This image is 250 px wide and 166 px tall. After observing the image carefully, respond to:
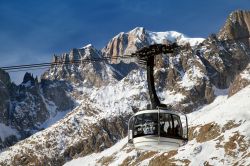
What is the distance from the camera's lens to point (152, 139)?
41781 mm

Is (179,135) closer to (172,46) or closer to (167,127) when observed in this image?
(167,127)

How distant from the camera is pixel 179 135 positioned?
141 feet

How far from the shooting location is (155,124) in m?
42.7

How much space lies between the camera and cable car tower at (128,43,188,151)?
135 ft

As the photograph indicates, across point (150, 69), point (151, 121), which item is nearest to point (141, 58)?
point (150, 69)

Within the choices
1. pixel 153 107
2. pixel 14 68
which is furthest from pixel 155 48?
pixel 14 68

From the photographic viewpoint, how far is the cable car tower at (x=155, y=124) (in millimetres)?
41188

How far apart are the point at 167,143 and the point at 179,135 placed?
165 centimetres

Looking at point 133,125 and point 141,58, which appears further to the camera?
point 133,125

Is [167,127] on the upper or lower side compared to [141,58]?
lower

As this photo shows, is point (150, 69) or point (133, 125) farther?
point (133, 125)

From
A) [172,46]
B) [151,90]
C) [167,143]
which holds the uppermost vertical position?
[172,46]

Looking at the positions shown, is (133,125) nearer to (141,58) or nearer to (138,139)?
(138,139)

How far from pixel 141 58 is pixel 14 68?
8.60m
